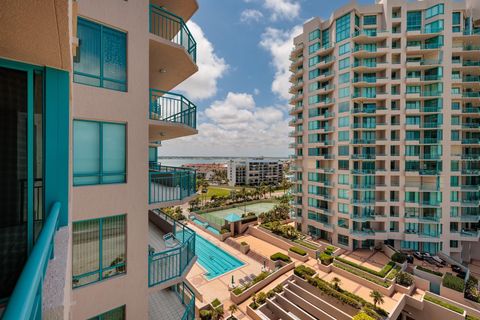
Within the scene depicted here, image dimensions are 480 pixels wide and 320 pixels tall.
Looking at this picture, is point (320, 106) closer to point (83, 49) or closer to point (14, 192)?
point (83, 49)

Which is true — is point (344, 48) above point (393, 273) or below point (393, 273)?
above

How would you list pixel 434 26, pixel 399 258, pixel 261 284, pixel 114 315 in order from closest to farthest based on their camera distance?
pixel 114 315, pixel 261 284, pixel 399 258, pixel 434 26

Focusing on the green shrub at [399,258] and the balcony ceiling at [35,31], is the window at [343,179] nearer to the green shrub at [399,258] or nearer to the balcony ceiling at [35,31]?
the green shrub at [399,258]

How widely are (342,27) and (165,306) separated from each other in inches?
1370

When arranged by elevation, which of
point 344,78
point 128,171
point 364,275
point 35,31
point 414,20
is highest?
point 414,20

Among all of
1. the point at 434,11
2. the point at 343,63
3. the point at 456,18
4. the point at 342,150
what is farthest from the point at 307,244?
the point at 456,18

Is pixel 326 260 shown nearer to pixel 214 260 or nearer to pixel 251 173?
pixel 214 260

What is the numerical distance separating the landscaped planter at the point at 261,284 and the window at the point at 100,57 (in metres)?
18.6

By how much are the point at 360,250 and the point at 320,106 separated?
1987cm

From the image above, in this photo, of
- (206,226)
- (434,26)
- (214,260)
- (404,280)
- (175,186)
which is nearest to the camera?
(175,186)

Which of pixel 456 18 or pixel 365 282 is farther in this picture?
pixel 456 18

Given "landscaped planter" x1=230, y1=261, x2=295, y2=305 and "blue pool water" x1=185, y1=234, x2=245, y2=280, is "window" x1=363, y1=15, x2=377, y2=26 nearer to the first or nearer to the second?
"landscaped planter" x1=230, y1=261, x2=295, y2=305

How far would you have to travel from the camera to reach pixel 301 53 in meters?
33.2

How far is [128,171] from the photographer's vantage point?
6301 mm
